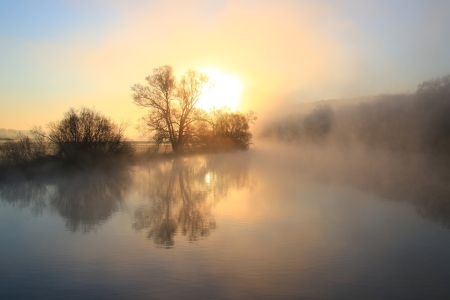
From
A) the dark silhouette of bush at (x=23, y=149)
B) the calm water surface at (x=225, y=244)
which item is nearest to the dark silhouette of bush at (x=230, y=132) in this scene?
the dark silhouette of bush at (x=23, y=149)

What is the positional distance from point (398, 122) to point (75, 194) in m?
39.7

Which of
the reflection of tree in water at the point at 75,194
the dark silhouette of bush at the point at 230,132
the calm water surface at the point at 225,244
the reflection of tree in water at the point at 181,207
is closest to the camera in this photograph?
the calm water surface at the point at 225,244

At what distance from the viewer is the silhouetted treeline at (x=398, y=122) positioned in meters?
38.6

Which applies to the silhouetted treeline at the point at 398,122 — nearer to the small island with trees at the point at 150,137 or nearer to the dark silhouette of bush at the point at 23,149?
the small island with trees at the point at 150,137

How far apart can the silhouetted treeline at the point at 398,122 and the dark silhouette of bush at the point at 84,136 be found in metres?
29.1

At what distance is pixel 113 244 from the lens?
7.69 m

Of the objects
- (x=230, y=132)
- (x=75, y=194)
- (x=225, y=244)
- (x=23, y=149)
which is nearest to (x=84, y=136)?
(x=23, y=149)

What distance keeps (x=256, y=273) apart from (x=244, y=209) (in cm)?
550

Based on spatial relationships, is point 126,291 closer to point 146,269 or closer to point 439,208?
point 146,269

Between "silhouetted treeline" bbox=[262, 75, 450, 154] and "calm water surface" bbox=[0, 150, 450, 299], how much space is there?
27123 mm

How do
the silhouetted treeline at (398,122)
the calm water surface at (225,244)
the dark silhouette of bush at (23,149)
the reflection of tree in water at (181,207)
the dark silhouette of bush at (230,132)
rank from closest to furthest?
the calm water surface at (225,244), the reflection of tree in water at (181,207), the dark silhouette of bush at (23,149), the silhouetted treeline at (398,122), the dark silhouette of bush at (230,132)

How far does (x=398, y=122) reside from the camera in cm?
4516

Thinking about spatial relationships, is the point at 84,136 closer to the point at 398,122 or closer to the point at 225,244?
the point at 225,244

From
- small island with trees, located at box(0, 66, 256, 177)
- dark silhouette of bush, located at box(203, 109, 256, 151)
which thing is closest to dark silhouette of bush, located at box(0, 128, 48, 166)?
small island with trees, located at box(0, 66, 256, 177)
